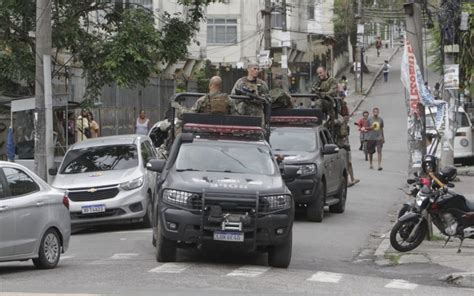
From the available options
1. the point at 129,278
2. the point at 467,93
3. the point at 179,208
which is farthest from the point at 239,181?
the point at 467,93

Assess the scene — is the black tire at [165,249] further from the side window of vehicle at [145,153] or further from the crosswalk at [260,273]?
the side window of vehicle at [145,153]

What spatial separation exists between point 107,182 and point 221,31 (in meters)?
42.8

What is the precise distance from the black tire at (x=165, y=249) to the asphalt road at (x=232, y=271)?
0.14m

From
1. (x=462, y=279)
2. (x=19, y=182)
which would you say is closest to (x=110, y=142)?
(x=19, y=182)

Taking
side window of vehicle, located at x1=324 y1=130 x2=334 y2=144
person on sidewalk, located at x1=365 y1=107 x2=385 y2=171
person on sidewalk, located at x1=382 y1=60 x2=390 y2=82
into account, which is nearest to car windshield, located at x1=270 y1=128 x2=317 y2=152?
side window of vehicle, located at x1=324 y1=130 x2=334 y2=144

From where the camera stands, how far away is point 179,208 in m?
12.4

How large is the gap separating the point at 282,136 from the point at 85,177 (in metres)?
4.20

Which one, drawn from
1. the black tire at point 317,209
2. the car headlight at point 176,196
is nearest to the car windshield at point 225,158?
the car headlight at point 176,196

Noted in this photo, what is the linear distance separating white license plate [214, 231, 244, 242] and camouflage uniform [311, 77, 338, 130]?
31.5ft

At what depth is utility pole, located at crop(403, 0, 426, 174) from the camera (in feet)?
53.5

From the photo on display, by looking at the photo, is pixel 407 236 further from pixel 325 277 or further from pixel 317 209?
pixel 317 209

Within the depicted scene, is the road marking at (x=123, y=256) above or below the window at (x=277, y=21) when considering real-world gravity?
below

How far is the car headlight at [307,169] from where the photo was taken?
1845 cm

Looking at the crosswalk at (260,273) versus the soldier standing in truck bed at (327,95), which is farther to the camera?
the soldier standing in truck bed at (327,95)
